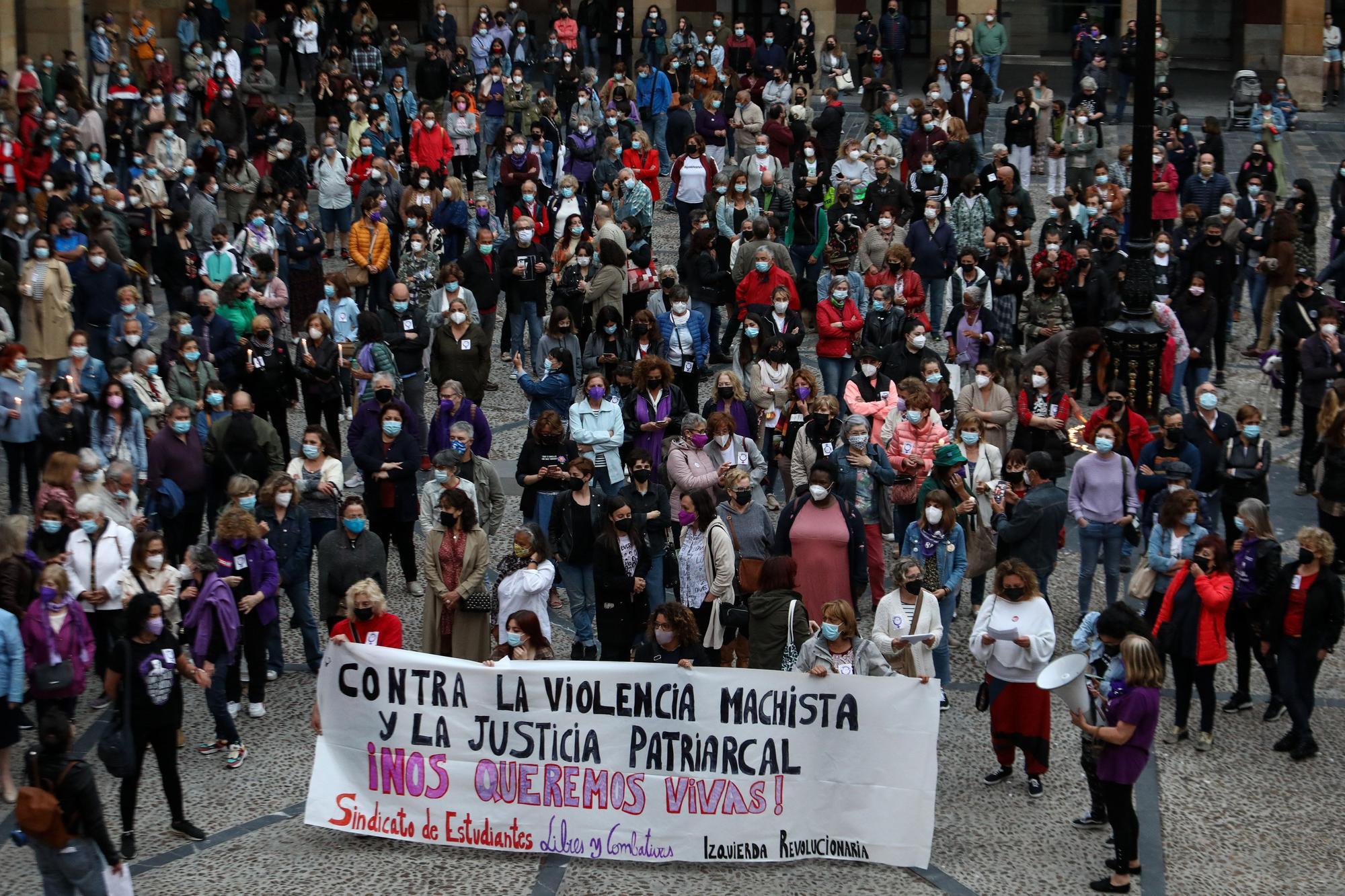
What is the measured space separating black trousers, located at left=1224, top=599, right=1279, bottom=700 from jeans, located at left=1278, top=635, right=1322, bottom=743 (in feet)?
0.49

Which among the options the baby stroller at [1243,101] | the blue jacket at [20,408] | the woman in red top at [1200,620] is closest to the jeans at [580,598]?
the woman in red top at [1200,620]

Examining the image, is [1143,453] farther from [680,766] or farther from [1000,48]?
[1000,48]

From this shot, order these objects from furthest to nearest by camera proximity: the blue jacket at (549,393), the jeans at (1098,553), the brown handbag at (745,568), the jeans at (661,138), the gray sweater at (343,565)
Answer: the jeans at (661,138) < the blue jacket at (549,393) < the jeans at (1098,553) < the brown handbag at (745,568) < the gray sweater at (343,565)

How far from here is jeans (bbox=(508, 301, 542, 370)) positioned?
19656 millimetres

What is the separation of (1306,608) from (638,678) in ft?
13.7

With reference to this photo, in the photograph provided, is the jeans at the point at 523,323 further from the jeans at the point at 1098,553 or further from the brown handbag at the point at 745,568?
the jeans at the point at 1098,553

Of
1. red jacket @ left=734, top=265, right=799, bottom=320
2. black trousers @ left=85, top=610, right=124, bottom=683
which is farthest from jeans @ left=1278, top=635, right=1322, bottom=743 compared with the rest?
black trousers @ left=85, top=610, right=124, bottom=683

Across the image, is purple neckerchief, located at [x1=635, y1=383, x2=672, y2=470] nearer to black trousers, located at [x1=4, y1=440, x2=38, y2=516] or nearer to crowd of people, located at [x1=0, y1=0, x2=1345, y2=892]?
crowd of people, located at [x1=0, y1=0, x2=1345, y2=892]

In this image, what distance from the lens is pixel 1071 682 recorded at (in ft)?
34.0

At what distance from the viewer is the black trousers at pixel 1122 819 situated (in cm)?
1027

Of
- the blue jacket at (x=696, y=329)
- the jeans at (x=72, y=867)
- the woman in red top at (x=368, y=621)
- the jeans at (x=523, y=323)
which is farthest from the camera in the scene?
the jeans at (x=523, y=323)

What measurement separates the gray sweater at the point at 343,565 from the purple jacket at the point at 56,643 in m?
1.58

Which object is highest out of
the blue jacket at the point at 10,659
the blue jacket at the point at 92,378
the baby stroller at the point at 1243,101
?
the baby stroller at the point at 1243,101

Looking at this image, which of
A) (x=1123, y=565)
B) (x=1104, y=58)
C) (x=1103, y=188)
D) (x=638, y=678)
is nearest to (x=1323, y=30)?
(x=1104, y=58)
